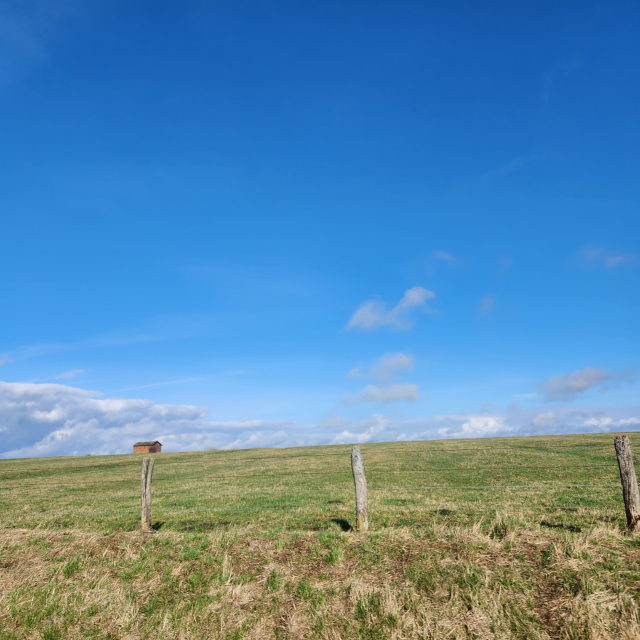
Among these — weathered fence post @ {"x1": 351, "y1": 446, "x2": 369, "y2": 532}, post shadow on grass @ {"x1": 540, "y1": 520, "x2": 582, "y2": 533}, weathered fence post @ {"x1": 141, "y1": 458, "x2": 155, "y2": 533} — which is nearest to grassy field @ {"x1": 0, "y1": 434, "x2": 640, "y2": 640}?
post shadow on grass @ {"x1": 540, "y1": 520, "x2": 582, "y2": 533}

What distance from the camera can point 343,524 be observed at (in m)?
14.3

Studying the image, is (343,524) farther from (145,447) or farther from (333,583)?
(145,447)

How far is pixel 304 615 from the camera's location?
27.0 feet

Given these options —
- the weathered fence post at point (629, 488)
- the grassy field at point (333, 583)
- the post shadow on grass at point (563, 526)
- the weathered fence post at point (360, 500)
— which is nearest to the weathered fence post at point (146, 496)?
the grassy field at point (333, 583)

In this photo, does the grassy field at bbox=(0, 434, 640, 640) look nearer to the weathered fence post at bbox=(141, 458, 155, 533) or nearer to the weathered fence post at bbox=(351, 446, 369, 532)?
the weathered fence post at bbox=(351, 446, 369, 532)

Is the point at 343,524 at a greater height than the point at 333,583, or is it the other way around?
the point at 333,583

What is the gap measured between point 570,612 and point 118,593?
8.85 m

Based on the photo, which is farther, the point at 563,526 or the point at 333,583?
the point at 563,526

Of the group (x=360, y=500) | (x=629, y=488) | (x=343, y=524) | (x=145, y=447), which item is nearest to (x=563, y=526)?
(x=629, y=488)

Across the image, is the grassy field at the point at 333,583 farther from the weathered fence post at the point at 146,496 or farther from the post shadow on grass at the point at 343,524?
the weathered fence post at the point at 146,496

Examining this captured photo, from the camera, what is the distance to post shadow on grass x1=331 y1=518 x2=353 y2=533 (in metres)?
13.5

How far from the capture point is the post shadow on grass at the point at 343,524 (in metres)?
13.5

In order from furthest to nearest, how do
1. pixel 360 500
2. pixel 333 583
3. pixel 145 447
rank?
pixel 145 447, pixel 360 500, pixel 333 583

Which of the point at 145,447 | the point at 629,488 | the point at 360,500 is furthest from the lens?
the point at 145,447
